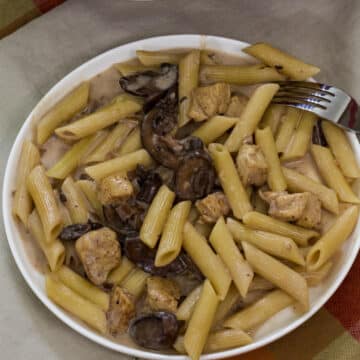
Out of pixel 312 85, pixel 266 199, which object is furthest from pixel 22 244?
pixel 312 85

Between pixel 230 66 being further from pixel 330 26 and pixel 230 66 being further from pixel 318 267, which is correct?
pixel 318 267

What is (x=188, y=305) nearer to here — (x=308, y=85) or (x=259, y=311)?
(x=259, y=311)

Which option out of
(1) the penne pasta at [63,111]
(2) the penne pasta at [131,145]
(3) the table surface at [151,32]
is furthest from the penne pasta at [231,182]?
(3) the table surface at [151,32]

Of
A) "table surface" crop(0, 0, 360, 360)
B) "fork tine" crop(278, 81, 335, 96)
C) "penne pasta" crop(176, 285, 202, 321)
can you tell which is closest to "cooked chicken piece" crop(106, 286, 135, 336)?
"penne pasta" crop(176, 285, 202, 321)

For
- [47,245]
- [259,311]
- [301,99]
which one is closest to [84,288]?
[47,245]

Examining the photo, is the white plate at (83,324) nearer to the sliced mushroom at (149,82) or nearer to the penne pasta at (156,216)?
the sliced mushroom at (149,82)

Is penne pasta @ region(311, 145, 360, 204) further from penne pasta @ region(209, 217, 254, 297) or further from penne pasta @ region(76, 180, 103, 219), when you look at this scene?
penne pasta @ region(76, 180, 103, 219)
